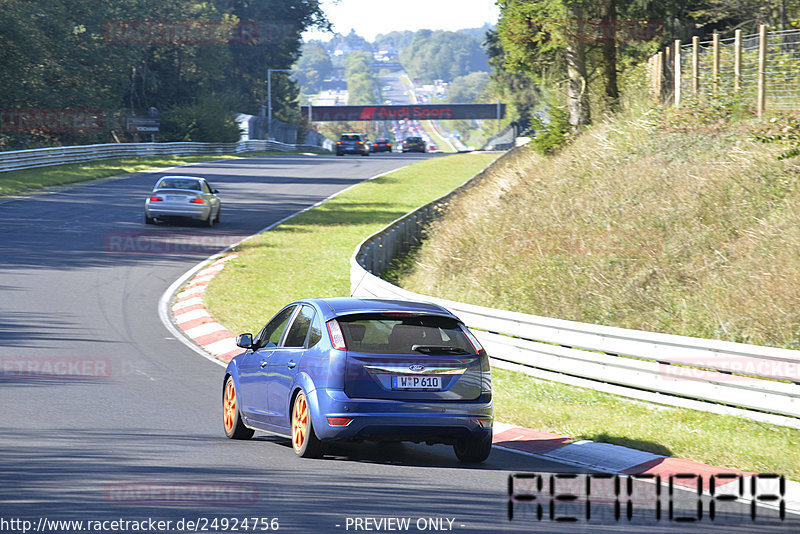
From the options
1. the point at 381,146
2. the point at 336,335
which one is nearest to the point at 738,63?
the point at 336,335

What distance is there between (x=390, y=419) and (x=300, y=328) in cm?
155

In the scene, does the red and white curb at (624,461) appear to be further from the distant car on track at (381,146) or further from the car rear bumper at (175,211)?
the distant car on track at (381,146)

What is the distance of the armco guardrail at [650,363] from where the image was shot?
10023mm

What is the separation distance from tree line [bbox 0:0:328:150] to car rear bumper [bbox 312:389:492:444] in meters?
50.2

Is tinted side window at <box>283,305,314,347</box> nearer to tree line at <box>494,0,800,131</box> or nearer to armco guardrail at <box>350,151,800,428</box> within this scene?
armco guardrail at <box>350,151,800,428</box>

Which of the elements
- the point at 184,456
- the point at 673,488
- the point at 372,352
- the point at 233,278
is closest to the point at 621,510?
the point at 673,488

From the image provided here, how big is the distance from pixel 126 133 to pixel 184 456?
69.9m

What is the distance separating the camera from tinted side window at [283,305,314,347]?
951cm

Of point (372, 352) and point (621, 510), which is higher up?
point (372, 352)

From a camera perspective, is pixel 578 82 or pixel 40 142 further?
pixel 40 142

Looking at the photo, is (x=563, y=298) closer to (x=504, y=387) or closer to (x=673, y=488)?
(x=504, y=387)

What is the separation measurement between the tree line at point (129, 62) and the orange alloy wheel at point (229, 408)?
157ft

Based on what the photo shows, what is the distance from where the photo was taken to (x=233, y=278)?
22.7 m

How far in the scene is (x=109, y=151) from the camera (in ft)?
190
